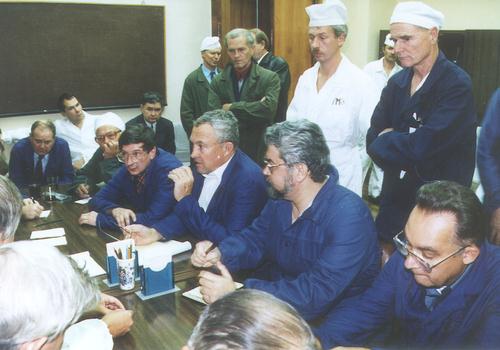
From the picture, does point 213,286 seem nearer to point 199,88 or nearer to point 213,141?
point 213,141

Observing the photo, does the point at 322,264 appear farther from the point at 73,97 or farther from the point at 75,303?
the point at 73,97

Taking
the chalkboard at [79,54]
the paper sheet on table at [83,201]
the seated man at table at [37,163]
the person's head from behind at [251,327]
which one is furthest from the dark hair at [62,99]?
the person's head from behind at [251,327]

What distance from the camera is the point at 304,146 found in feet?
6.49

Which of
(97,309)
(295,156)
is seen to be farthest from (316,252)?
(97,309)

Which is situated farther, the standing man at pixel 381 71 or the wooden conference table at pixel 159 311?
the standing man at pixel 381 71

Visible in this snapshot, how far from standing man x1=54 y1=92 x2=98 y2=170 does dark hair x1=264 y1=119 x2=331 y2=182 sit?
3.62 meters

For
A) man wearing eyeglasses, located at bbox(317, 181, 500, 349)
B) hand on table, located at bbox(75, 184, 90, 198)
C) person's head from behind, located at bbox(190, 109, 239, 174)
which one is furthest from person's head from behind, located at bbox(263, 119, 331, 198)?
hand on table, located at bbox(75, 184, 90, 198)

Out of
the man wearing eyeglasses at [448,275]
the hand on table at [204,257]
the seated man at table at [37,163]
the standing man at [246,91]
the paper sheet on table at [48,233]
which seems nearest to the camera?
the man wearing eyeglasses at [448,275]

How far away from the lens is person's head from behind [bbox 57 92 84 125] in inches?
205

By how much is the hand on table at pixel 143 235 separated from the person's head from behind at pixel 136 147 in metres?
0.54

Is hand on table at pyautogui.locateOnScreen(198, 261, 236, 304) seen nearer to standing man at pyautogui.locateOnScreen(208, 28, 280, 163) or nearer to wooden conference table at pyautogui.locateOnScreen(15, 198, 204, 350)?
wooden conference table at pyautogui.locateOnScreen(15, 198, 204, 350)

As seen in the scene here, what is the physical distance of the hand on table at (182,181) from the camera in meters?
2.69

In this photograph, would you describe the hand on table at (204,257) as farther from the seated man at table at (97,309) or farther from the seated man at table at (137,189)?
the seated man at table at (137,189)

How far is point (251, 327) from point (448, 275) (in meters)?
0.91
